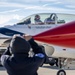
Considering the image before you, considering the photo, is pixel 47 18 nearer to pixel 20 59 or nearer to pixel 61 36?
pixel 61 36

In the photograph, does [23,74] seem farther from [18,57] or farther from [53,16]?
[53,16]

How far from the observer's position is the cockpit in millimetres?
12727

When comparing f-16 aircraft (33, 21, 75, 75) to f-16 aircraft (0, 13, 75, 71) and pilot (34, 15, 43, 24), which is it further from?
pilot (34, 15, 43, 24)

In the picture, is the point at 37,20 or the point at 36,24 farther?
the point at 37,20

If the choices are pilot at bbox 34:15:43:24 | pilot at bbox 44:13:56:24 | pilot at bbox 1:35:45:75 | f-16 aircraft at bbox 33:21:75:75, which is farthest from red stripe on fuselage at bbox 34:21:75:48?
pilot at bbox 1:35:45:75

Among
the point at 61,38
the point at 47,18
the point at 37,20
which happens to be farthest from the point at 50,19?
the point at 61,38

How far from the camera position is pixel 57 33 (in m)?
9.48

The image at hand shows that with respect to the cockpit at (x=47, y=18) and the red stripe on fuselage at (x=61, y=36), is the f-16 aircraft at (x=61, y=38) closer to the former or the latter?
the red stripe on fuselage at (x=61, y=36)

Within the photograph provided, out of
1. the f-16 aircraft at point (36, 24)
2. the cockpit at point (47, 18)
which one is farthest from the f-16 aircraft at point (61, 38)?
the cockpit at point (47, 18)

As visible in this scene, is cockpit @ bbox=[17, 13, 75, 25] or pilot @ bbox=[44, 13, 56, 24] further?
pilot @ bbox=[44, 13, 56, 24]

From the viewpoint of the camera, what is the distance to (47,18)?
1330 cm

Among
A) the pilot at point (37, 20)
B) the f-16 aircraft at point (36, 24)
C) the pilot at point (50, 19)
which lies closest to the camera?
the f-16 aircraft at point (36, 24)

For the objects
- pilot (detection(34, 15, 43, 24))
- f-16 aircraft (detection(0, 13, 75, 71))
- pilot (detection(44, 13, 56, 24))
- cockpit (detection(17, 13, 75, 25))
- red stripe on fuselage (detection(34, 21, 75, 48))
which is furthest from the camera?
pilot (detection(34, 15, 43, 24))

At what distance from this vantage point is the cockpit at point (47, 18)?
12.7 metres
